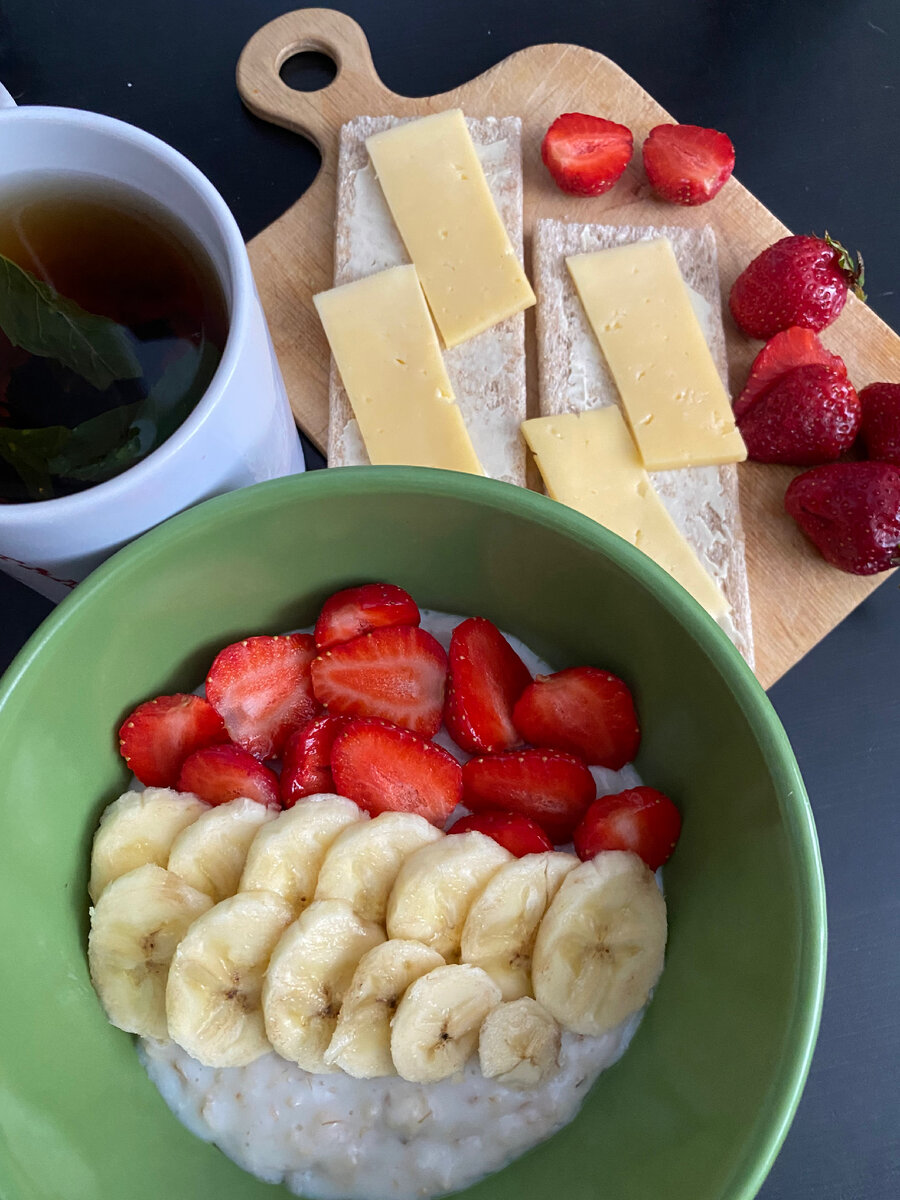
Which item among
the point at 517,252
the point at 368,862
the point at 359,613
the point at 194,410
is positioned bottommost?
the point at 368,862

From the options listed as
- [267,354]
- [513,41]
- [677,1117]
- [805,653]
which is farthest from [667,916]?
[513,41]

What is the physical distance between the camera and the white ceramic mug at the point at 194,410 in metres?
0.74

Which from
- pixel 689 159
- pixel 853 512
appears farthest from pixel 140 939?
pixel 689 159

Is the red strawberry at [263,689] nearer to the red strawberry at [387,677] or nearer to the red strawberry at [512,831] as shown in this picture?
the red strawberry at [387,677]

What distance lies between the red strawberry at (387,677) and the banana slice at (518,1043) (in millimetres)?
290

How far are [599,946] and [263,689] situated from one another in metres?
0.41

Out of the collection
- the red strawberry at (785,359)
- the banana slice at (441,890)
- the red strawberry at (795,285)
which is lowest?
the banana slice at (441,890)

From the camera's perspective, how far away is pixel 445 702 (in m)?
0.99

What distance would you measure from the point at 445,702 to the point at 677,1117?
424 mm

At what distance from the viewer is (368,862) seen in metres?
0.86

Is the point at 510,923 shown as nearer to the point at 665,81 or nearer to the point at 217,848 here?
the point at 217,848

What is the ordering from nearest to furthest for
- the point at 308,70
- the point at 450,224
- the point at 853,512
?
the point at 853,512, the point at 450,224, the point at 308,70

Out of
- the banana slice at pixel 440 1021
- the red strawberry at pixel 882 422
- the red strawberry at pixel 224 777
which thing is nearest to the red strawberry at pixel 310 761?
the red strawberry at pixel 224 777

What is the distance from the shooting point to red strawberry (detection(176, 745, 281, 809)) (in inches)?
35.9
